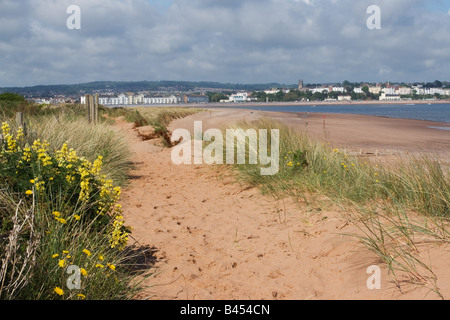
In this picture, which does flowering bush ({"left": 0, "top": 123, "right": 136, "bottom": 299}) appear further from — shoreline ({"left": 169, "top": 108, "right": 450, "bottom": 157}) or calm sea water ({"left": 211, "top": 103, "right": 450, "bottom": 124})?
calm sea water ({"left": 211, "top": 103, "right": 450, "bottom": 124})

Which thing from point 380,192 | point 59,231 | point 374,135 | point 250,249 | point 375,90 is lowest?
point 250,249

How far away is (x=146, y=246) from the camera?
5031mm

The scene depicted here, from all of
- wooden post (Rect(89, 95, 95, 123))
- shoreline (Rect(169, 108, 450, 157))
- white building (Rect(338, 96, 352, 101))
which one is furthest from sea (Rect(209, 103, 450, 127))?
white building (Rect(338, 96, 352, 101))

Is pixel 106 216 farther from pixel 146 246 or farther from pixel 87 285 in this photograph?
pixel 87 285

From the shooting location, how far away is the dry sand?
386 centimetres

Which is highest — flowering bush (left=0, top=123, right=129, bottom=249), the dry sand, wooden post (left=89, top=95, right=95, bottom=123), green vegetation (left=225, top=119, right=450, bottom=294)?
wooden post (left=89, top=95, right=95, bottom=123)

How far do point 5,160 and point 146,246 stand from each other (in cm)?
176

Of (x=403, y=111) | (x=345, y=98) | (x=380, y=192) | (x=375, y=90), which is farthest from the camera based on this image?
(x=375, y=90)

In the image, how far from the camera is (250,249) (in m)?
5.07

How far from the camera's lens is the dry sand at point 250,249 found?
3855mm

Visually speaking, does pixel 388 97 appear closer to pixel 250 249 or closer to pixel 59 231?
pixel 250 249

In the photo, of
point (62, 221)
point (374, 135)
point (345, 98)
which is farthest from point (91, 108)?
point (345, 98)

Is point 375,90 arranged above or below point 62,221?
above
